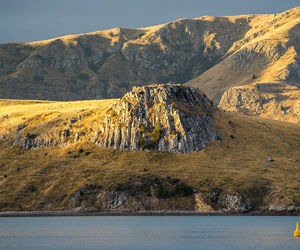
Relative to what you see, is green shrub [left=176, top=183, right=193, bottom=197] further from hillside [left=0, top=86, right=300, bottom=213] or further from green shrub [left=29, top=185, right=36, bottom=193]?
green shrub [left=29, top=185, right=36, bottom=193]

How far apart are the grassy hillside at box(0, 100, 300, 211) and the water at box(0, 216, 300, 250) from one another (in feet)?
30.7

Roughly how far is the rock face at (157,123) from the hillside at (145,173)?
10.8 ft

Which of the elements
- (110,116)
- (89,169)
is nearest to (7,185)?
(89,169)

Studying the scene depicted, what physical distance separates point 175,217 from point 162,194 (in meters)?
7.74

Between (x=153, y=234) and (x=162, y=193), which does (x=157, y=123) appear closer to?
(x=162, y=193)

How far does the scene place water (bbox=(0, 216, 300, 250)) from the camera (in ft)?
216

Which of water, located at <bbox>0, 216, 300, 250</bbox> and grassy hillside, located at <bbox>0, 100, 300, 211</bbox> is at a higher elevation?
grassy hillside, located at <bbox>0, 100, 300, 211</bbox>

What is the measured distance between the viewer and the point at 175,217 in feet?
364

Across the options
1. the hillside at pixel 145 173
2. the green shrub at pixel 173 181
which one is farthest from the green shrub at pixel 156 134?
the green shrub at pixel 173 181

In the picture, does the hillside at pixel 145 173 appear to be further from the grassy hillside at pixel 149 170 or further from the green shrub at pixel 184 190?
the grassy hillside at pixel 149 170

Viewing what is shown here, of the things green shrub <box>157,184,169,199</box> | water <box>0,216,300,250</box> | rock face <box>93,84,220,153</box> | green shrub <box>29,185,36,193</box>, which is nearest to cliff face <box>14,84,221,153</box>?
rock face <box>93,84,220,153</box>

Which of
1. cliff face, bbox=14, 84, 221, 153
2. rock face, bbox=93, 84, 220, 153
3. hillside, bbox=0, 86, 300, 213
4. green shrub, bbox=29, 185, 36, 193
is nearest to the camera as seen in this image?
hillside, bbox=0, 86, 300, 213

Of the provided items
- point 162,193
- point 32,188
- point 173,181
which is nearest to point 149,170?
point 173,181

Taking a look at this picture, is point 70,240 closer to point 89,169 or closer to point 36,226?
point 36,226
